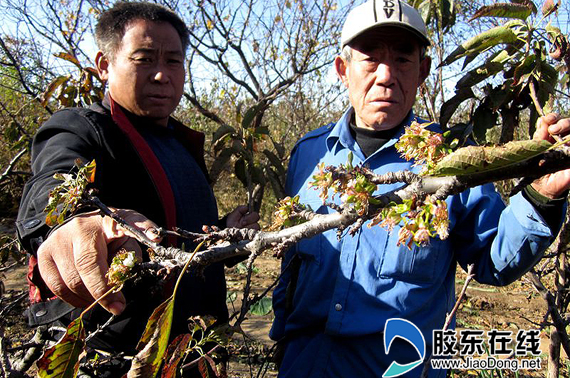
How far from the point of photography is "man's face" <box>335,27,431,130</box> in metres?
1.87

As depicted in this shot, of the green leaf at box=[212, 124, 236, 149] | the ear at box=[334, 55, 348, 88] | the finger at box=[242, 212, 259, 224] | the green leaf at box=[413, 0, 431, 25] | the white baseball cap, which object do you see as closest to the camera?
the white baseball cap

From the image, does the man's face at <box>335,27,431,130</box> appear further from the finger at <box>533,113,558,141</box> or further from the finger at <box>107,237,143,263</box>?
the finger at <box>107,237,143,263</box>

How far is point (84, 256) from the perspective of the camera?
97 centimetres

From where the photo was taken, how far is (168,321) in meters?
0.94

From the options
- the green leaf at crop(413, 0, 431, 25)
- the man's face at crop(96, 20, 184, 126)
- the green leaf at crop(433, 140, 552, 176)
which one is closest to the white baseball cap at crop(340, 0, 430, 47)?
the green leaf at crop(413, 0, 431, 25)

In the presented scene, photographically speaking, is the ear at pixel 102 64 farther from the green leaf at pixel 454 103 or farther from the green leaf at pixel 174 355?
the green leaf at pixel 454 103

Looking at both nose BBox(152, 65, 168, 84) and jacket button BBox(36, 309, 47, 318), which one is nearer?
jacket button BBox(36, 309, 47, 318)

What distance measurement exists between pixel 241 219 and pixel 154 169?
46 cm

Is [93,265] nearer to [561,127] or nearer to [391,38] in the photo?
[561,127]

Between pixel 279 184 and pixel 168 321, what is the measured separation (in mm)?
2082

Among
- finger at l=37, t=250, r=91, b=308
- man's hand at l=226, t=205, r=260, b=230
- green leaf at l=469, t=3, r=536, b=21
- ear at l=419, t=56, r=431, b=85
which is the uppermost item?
green leaf at l=469, t=3, r=536, b=21

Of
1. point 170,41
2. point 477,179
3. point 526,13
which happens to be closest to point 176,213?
point 170,41

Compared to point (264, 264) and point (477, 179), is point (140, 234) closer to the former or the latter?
point (477, 179)

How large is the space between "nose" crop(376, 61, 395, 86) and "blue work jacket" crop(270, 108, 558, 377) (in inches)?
9.8
